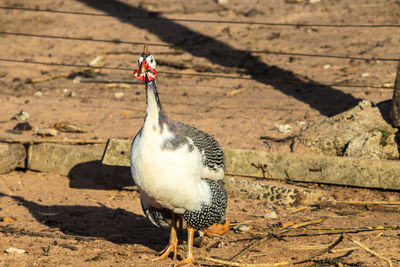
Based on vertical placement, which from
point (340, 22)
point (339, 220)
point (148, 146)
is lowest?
point (339, 220)

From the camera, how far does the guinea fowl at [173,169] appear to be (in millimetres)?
4477

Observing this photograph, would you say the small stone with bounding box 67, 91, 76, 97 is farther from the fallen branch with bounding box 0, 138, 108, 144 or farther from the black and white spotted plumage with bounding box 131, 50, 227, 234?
the black and white spotted plumage with bounding box 131, 50, 227, 234

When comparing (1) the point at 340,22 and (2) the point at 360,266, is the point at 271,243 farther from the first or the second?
(1) the point at 340,22

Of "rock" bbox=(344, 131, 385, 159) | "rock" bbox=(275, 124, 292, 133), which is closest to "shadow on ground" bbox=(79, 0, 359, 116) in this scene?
"rock" bbox=(275, 124, 292, 133)

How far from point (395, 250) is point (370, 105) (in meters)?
2.87

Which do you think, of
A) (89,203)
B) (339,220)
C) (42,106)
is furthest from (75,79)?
(339,220)

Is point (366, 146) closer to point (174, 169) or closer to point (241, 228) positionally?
point (241, 228)

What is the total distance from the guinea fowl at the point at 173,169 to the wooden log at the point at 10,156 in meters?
2.69

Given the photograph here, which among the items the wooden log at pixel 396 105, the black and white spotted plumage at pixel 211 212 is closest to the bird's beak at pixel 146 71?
the black and white spotted plumage at pixel 211 212

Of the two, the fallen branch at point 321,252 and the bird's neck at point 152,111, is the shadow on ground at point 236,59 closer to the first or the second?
the fallen branch at point 321,252

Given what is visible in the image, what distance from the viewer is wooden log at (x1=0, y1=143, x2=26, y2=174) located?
7078 millimetres

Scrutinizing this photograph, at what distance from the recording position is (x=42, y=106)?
30.5 ft

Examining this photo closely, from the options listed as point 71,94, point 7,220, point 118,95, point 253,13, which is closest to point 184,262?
point 7,220

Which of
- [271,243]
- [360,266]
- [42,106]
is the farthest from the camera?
[42,106]
